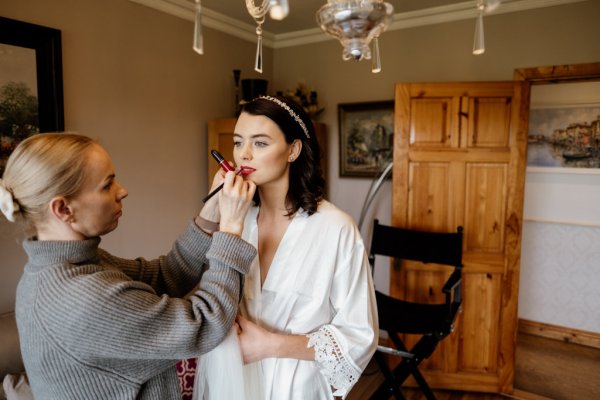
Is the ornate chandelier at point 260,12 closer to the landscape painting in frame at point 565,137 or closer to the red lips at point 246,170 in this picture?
the red lips at point 246,170

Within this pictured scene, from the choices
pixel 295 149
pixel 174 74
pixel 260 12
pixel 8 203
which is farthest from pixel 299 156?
pixel 174 74

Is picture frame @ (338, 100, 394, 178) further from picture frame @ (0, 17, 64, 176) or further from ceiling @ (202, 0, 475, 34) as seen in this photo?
picture frame @ (0, 17, 64, 176)

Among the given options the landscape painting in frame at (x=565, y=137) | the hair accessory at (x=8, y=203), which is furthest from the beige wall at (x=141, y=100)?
the landscape painting in frame at (x=565, y=137)

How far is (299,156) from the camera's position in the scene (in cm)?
137

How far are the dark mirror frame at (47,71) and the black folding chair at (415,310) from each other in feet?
6.40

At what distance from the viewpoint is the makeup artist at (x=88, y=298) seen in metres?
0.76

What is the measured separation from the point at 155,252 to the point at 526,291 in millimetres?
3094

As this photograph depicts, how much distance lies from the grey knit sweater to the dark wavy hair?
0.44 m

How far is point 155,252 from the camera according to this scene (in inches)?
109

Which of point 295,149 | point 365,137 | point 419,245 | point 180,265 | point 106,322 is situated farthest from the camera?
point 365,137

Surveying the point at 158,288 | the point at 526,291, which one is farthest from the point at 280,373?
the point at 526,291

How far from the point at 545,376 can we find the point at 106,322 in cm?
314

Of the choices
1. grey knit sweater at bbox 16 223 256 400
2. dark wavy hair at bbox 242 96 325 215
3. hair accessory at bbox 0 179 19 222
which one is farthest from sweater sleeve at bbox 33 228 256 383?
dark wavy hair at bbox 242 96 325 215

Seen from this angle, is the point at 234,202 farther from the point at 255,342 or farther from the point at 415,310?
the point at 415,310
